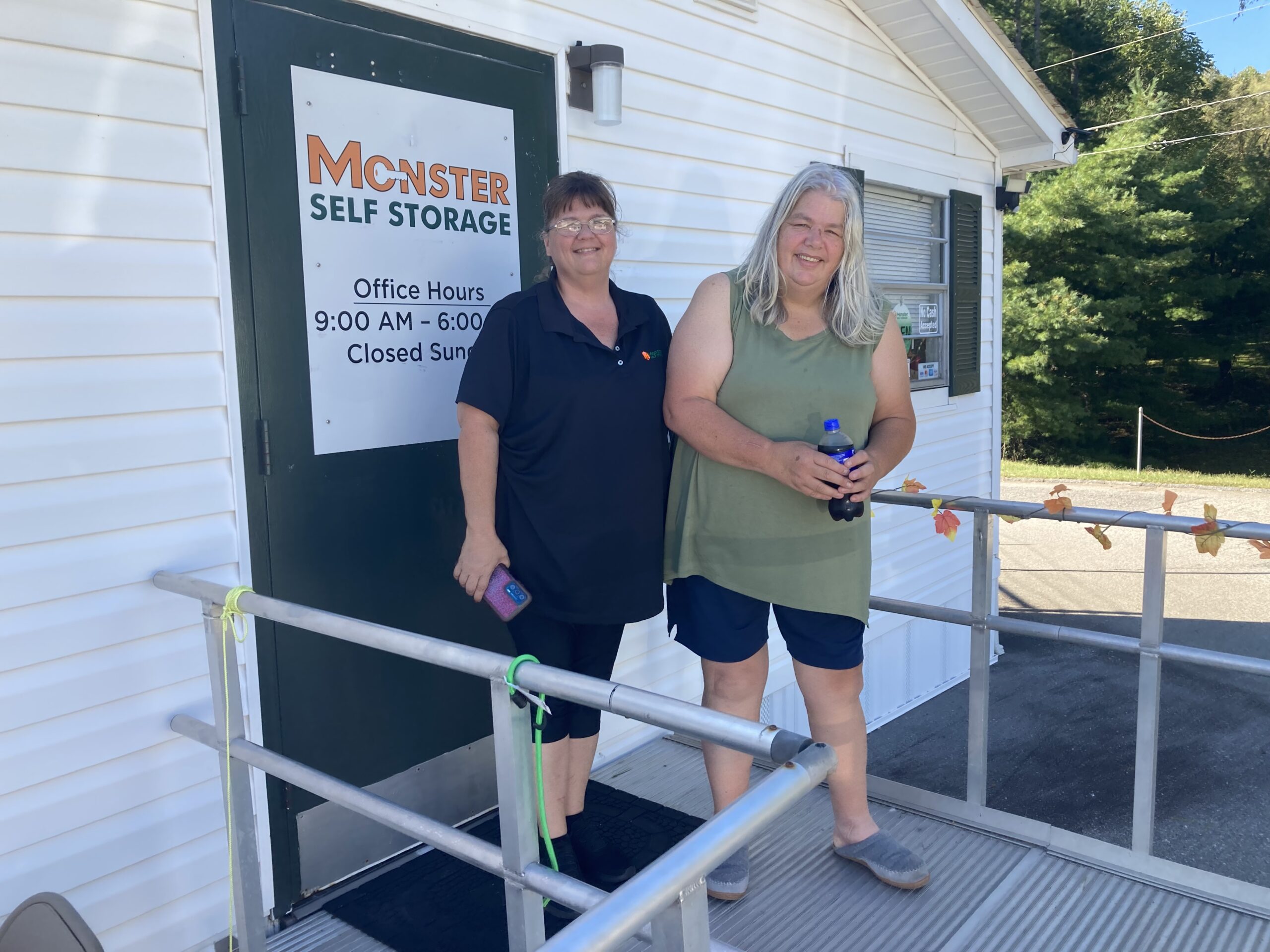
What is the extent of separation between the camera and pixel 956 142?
6.34 meters

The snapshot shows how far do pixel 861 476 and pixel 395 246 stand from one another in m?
1.48

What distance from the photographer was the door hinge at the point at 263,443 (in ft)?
8.39

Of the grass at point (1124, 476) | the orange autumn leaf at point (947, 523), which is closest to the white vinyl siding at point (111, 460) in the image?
the orange autumn leaf at point (947, 523)

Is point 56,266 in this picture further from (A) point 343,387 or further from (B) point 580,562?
(B) point 580,562

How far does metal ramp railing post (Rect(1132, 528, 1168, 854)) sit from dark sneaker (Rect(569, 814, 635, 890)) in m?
1.38

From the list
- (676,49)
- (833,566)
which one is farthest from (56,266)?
(676,49)

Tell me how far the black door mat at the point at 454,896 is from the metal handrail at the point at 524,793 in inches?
14.8

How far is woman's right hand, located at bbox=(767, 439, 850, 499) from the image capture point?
220 cm

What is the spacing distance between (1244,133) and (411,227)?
2751 cm

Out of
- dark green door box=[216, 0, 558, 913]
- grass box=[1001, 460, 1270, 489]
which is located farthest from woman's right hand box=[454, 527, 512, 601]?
grass box=[1001, 460, 1270, 489]

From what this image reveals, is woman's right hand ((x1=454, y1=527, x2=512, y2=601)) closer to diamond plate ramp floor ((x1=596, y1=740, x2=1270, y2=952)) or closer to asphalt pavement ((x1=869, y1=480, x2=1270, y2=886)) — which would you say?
diamond plate ramp floor ((x1=596, y1=740, x2=1270, y2=952))

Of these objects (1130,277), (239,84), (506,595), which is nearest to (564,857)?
(506,595)

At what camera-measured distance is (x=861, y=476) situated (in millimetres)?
2258

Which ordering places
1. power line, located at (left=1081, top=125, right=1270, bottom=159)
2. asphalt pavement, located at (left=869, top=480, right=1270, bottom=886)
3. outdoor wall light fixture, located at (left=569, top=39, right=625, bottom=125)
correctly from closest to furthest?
outdoor wall light fixture, located at (left=569, top=39, right=625, bottom=125), asphalt pavement, located at (left=869, top=480, right=1270, bottom=886), power line, located at (left=1081, top=125, right=1270, bottom=159)
